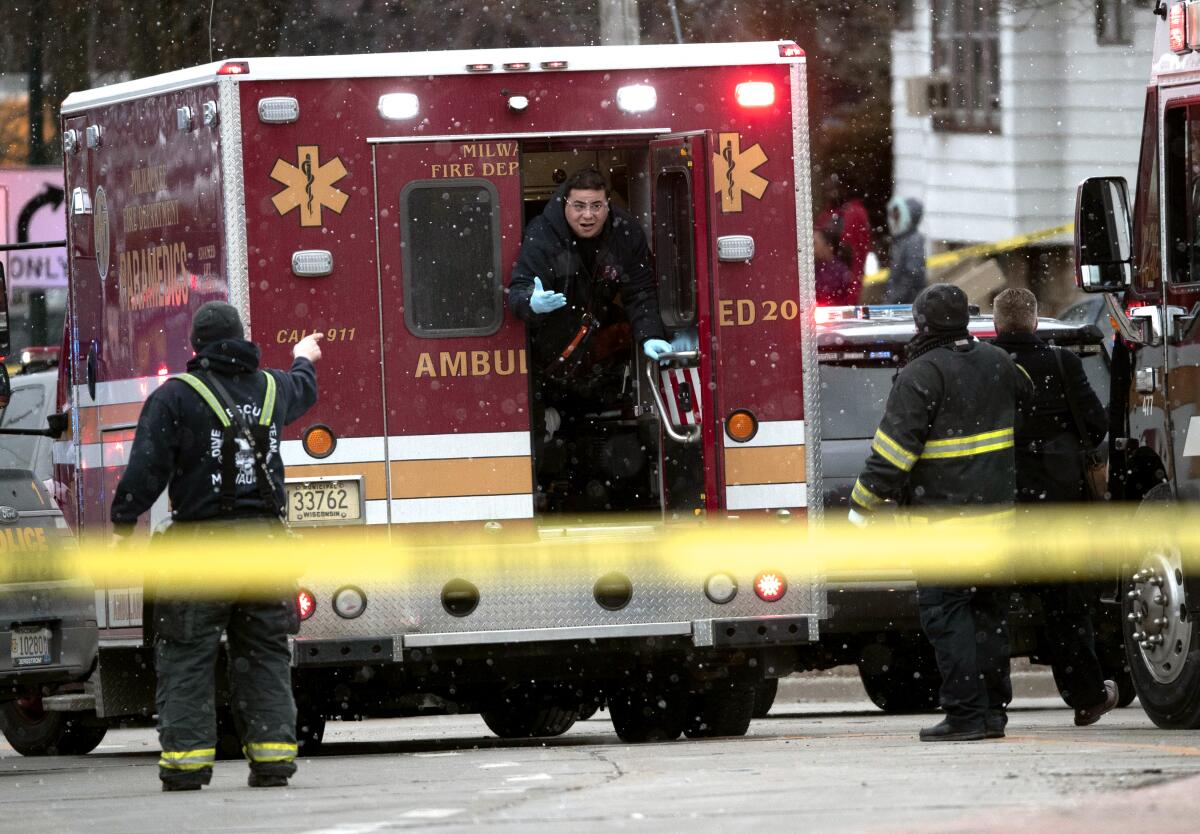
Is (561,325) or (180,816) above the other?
(561,325)

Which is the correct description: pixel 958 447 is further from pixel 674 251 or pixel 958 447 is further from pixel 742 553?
pixel 674 251

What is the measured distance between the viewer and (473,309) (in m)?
11.6

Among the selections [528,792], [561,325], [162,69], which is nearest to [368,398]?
[561,325]

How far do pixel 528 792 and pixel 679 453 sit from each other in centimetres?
282

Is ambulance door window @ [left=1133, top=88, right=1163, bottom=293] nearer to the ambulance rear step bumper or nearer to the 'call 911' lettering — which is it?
the ambulance rear step bumper

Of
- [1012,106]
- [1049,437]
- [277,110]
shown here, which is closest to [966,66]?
[1012,106]

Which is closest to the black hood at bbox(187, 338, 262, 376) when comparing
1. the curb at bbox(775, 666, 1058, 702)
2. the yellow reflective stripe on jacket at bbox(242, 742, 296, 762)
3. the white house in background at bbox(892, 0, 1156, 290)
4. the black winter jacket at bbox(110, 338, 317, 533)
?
the black winter jacket at bbox(110, 338, 317, 533)

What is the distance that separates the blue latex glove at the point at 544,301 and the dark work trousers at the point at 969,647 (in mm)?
1894

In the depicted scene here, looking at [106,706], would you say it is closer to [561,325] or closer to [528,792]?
[561,325]

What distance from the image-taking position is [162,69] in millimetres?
26906

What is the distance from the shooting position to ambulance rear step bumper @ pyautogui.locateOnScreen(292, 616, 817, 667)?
37.1 ft

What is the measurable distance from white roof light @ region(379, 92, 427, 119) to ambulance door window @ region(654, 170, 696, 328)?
1.14 m

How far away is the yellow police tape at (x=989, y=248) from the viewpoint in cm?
2858

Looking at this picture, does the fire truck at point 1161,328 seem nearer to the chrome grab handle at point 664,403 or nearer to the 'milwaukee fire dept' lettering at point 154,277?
the chrome grab handle at point 664,403
